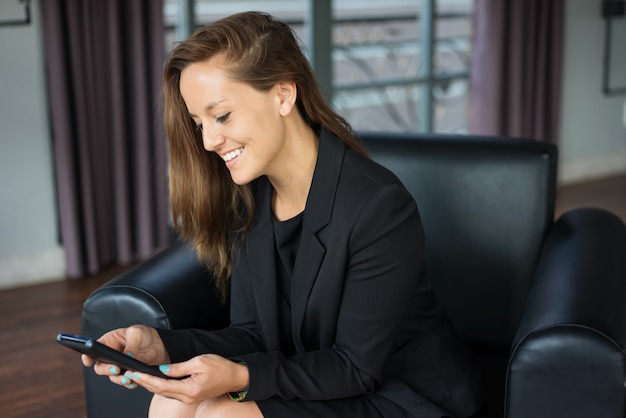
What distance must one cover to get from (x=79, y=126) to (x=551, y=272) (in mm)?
2298

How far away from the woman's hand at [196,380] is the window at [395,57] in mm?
3138

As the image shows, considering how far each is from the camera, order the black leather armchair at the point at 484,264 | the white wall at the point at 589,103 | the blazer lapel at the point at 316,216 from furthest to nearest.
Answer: the white wall at the point at 589,103
the black leather armchair at the point at 484,264
the blazer lapel at the point at 316,216

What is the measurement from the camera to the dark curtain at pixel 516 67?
15.8 ft

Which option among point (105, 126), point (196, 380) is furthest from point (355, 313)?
point (105, 126)

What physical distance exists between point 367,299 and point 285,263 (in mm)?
232

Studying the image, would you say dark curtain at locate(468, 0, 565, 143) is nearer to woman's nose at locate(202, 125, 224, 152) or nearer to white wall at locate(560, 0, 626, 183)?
white wall at locate(560, 0, 626, 183)

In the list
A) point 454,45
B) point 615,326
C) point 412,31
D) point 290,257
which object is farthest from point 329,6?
point 615,326

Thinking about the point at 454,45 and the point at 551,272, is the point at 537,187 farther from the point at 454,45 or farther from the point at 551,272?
the point at 454,45

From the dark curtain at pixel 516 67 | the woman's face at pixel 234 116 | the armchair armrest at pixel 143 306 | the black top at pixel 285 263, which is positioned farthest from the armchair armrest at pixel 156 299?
the dark curtain at pixel 516 67

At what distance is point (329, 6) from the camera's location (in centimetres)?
447

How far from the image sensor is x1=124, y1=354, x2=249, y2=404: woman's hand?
1.51 metres

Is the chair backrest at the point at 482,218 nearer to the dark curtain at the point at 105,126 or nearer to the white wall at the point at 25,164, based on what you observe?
the dark curtain at the point at 105,126

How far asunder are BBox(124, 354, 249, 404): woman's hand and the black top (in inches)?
11.0

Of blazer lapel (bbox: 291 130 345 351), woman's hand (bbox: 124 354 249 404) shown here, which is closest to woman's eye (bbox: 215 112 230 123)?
blazer lapel (bbox: 291 130 345 351)
